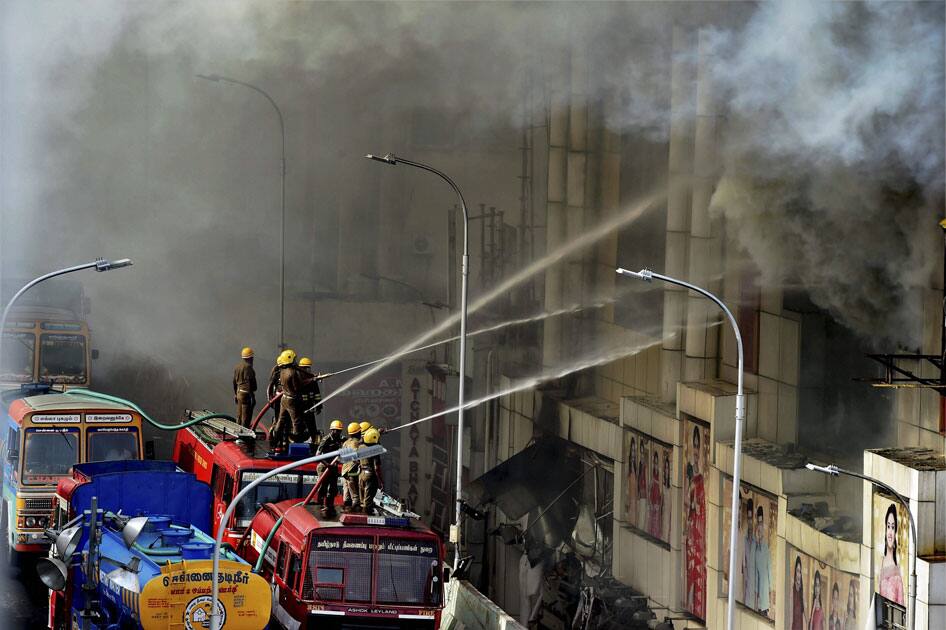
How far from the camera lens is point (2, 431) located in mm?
32531

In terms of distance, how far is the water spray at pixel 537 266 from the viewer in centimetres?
3934

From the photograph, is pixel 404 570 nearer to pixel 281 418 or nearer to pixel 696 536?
pixel 281 418

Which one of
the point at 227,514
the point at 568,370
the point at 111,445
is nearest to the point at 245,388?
the point at 111,445

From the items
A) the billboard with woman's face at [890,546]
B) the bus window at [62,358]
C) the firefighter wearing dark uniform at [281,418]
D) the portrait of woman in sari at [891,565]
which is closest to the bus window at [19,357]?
the bus window at [62,358]

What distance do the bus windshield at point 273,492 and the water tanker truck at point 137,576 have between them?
302cm

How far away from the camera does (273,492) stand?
1122 inches

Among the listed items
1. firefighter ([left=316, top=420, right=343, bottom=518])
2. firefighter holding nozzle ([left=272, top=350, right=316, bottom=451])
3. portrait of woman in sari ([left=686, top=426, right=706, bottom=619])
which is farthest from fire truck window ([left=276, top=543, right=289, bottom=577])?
portrait of woman in sari ([left=686, top=426, right=706, bottom=619])

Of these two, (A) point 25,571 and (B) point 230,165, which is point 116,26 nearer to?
(B) point 230,165

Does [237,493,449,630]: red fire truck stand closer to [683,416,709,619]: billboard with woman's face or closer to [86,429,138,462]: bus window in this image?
[86,429,138,462]: bus window

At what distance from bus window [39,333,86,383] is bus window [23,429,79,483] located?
9175 millimetres

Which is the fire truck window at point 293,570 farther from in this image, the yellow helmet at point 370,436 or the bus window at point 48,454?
the bus window at point 48,454

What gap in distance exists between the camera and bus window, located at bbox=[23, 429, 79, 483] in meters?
30.2

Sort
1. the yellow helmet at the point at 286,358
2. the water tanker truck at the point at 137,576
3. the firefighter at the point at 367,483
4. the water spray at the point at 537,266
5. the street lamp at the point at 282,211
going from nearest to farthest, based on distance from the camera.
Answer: the water tanker truck at the point at 137,576 → the firefighter at the point at 367,483 → the yellow helmet at the point at 286,358 → the water spray at the point at 537,266 → the street lamp at the point at 282,211

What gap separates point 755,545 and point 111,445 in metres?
12.1
